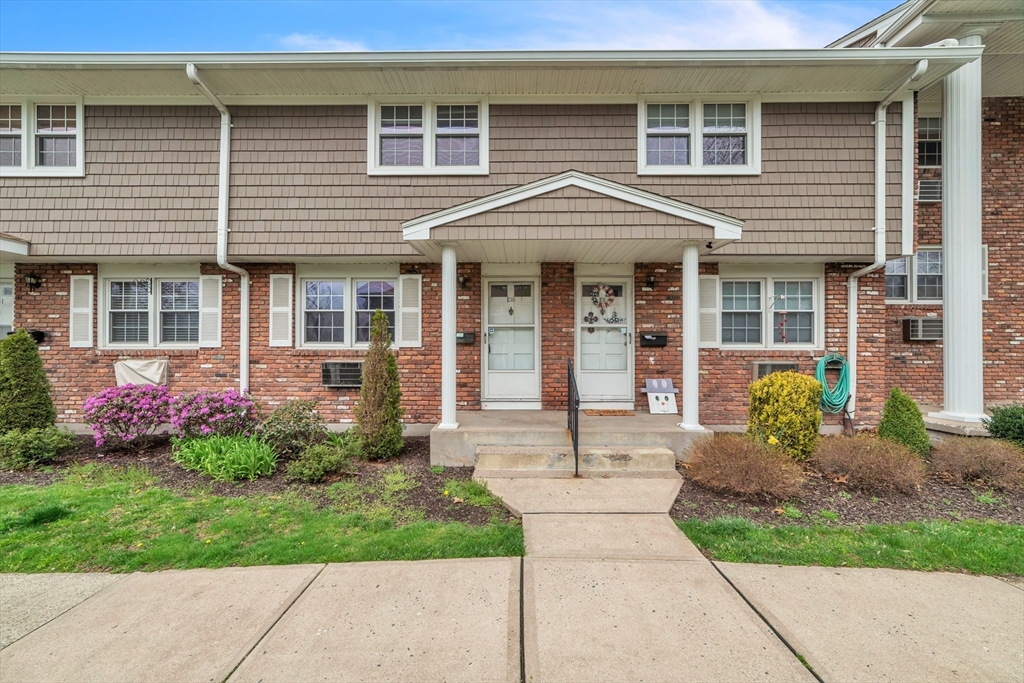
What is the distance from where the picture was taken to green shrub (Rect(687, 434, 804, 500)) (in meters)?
4.50

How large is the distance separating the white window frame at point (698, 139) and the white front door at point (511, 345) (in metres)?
2.68

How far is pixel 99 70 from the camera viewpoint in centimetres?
652

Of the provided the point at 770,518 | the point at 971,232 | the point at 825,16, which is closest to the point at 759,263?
the point at 971,232

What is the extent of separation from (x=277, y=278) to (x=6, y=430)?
3.82m

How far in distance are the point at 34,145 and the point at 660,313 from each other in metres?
Result: 10.3

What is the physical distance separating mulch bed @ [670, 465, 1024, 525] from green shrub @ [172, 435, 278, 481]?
4530 millimetres

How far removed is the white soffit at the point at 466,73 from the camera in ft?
20.9

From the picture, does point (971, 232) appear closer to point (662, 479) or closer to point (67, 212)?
point (662, 479)

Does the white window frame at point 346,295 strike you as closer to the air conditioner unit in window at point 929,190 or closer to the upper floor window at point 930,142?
the air conditioner unit in window at point 929,190

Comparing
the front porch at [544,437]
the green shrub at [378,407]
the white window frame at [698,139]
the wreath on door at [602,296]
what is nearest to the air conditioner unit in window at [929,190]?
the white window frame at [698,139]

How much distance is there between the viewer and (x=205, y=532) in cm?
380

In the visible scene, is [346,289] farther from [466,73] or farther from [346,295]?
[466,73]

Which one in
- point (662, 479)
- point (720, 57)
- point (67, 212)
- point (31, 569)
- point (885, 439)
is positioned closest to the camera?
point (31, 569)

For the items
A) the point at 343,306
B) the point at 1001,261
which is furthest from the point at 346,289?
the point at 1001,261
